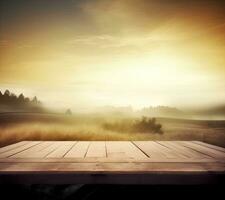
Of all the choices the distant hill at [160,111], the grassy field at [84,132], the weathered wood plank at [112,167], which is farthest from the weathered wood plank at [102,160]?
the distant hill at [160,111]

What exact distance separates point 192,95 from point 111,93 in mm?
1504

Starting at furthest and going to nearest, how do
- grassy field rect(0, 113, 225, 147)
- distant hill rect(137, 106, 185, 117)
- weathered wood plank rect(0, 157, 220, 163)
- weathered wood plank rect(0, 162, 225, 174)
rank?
distant hill rect(137, 106, 185, 117) < grassy field rect(0, 113, 225, 147) < weathered wood plank rect(0, 157, 220, 163) < weathered wood plank rect(0, 162, 225, 174)

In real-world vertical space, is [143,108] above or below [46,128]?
above

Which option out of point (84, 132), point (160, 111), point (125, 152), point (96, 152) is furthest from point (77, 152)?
point (160, 111)

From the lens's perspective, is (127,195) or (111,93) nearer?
(127,195)

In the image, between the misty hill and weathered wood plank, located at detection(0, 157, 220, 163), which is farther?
the misty hill

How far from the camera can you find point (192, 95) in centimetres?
544

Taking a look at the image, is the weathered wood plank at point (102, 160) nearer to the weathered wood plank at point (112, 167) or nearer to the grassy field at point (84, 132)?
the weathered wood plank at point (112, 167)

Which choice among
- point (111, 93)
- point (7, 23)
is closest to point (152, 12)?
point (111, 93)

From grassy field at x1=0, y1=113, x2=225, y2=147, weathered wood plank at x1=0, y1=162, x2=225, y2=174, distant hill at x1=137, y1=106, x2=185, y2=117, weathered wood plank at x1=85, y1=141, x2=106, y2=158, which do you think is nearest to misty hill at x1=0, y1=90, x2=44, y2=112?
grassy field at x1=0, y1=113, x2=225, y2=147

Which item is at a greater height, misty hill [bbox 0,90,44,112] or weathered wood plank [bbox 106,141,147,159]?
misty hill [bbox 0,90,44,112]

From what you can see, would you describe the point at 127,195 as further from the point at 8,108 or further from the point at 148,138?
the point at 8,108

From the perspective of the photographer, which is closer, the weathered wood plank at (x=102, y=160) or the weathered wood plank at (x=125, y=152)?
the weathered wood plank at (x=102, y=160)

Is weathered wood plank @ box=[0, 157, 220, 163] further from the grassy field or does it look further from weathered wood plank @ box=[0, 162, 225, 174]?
the grassy field
